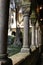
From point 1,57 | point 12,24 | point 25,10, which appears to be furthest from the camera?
point 12,24

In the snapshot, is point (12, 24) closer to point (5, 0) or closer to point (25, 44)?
→ point (25, 44)

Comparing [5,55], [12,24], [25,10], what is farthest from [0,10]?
[12,24]

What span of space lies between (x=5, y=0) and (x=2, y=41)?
73 centimetres

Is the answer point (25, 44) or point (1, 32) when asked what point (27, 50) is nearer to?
point (25, 44)

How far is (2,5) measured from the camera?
3.62 m

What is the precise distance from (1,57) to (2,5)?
906 millimetres

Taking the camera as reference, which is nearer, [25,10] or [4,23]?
[4,23]

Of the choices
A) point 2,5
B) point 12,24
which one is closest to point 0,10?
point 2,5

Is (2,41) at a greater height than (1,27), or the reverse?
(1,27)

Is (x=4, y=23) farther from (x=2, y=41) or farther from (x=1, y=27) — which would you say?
(x=2, y=41)

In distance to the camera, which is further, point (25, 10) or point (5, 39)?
point (25, 10)

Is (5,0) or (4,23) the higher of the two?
(5,0)

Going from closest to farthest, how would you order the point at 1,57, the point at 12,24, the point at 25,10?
the point at 1,57 < the point at 25,10 < the point at 12,24

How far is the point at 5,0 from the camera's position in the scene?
3.66m
